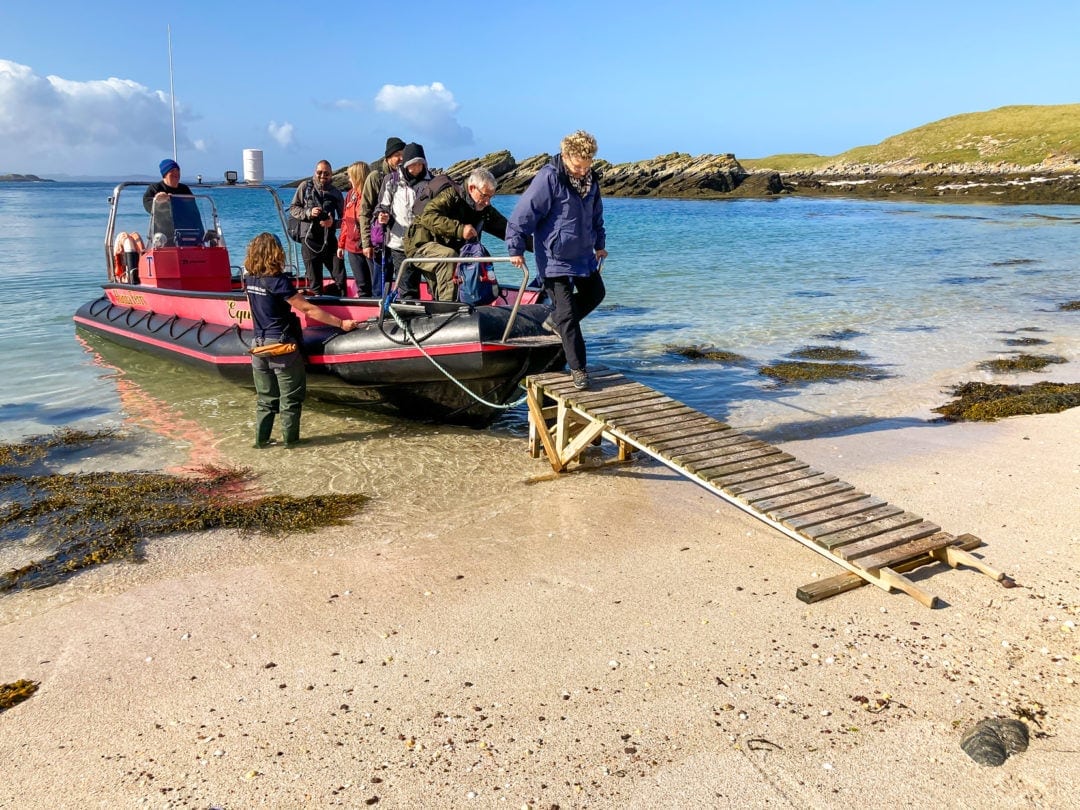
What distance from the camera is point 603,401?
242 inches

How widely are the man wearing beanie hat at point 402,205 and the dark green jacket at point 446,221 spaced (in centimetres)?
24

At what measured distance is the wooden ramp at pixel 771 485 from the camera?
4367 mm

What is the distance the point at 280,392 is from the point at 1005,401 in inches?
270

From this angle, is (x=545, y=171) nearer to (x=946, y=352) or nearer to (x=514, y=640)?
(x=514, y=640)

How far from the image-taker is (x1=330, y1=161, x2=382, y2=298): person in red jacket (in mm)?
8453

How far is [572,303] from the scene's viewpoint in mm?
6172

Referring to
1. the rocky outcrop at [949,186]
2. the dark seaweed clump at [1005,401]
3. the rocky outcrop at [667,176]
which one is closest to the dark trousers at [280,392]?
the dark seaweed clump at [1005,401]

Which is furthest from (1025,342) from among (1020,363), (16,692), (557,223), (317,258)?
(16,692)

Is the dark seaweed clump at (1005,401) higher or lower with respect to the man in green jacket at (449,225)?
lower

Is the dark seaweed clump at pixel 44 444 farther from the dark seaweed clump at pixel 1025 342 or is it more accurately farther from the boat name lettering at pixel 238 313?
the dark seaweed clump at pixel 1025 342

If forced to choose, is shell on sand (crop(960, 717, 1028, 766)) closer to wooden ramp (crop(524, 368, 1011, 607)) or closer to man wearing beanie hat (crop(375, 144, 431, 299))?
wooden ramp (crop(524, 368, 1011, 607))

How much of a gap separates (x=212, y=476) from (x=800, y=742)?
512 cm

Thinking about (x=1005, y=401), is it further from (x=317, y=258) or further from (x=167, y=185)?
(x=167, y=185)

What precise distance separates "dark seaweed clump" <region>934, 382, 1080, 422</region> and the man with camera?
21.4 ft
